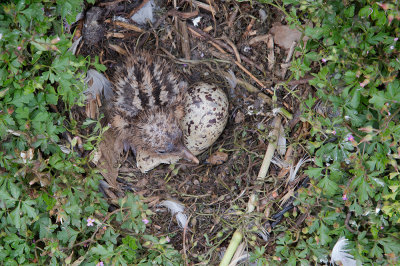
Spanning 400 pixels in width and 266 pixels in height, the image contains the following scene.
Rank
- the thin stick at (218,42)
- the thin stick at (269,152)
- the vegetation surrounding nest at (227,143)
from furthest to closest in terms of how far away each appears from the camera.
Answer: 1. the thin stick at (218,42)
2. the thin stick at (269,152)
3. the vegetation surrounding nest at (227,143)

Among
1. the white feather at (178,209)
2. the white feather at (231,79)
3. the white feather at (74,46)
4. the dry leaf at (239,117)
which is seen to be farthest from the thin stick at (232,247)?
the white feather at (74,46)

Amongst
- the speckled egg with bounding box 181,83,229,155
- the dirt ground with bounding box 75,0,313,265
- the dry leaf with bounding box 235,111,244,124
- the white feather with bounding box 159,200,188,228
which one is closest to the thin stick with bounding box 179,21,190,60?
the dirt ground with bounding box 75,0,313,265

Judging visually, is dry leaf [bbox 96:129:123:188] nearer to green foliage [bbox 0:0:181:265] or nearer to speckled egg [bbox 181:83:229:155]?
green foliage [bbox 0:0:181:265]

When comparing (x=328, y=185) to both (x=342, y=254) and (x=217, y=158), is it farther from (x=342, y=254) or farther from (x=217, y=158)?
(x=217, y=158)

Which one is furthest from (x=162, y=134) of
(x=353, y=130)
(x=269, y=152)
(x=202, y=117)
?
(x=353, y=130)

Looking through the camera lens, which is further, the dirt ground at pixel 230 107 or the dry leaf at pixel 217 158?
the dry leaf at pixel 217 158

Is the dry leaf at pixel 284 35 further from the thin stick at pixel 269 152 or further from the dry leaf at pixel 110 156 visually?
the dry leaf at pixel 110 156

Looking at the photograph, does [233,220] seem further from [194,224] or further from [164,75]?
[164,75]
